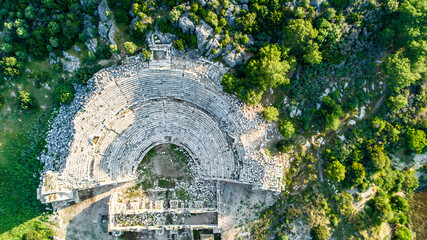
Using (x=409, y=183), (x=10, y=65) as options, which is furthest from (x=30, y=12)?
(x=409, y=183)

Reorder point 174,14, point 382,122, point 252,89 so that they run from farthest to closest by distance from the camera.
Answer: point 382,122 < point 252,89 < point 174,14

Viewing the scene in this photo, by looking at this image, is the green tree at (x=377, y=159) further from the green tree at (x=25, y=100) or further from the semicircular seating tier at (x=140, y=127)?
the green tree at (x=25, y=100)

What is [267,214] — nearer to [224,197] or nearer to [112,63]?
[224,197]

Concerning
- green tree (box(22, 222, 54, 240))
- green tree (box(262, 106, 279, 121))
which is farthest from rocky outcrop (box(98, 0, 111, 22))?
green tree (box(22, 222, 54, 240))

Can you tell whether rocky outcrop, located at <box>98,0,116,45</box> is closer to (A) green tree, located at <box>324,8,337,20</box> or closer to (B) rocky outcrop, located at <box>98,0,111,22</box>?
(B) rocky outcrop, located at <box>98,0,111,22</box>

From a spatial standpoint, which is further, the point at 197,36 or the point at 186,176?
the point at 186,176

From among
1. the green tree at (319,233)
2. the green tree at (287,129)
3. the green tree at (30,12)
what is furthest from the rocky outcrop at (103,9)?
the green tree at (319,233)

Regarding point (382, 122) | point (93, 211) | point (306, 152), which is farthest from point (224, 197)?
point (382, 122)
